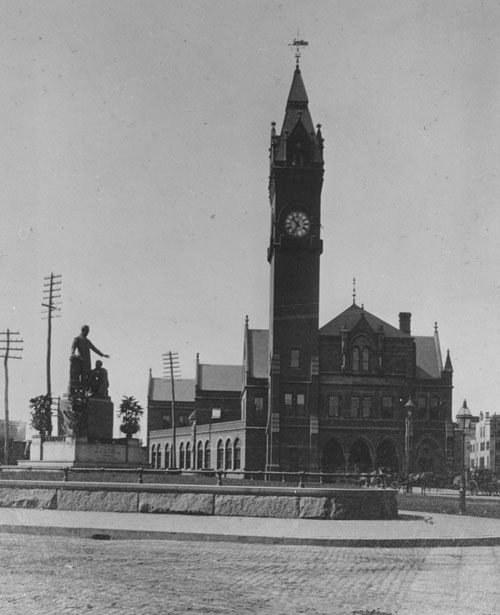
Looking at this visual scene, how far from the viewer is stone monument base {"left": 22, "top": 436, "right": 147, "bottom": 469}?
90.5 ft

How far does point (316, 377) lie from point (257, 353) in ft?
32.1

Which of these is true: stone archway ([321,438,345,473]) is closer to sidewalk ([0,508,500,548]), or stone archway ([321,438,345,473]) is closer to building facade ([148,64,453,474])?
building facade ([148,64,453,474])

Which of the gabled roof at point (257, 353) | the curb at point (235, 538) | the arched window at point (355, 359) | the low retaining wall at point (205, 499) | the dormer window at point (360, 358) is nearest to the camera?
the curb at point (235, 538)

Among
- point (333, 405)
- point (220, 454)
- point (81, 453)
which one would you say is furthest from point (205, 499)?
point (220, 454)

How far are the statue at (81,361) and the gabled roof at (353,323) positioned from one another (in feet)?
152

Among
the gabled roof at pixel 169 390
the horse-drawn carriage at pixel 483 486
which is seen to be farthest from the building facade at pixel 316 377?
the gabled roof at pixel 169 390

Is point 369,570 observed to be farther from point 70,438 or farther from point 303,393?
point 303,393

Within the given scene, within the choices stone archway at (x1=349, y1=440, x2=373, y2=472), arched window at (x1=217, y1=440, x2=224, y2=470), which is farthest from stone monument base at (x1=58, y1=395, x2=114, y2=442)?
arched window at (x1=217, y1=440, x2=224, y2=470)

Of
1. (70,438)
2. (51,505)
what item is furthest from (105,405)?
(51,505)

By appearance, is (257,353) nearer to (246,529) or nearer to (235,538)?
(246,529)

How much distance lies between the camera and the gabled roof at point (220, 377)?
9731 centimetres

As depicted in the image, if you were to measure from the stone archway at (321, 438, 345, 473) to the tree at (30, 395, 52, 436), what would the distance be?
4136 cm

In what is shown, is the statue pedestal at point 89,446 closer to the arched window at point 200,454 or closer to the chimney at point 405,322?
the chimney at point 405,322

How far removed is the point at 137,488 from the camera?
62.2 ft
